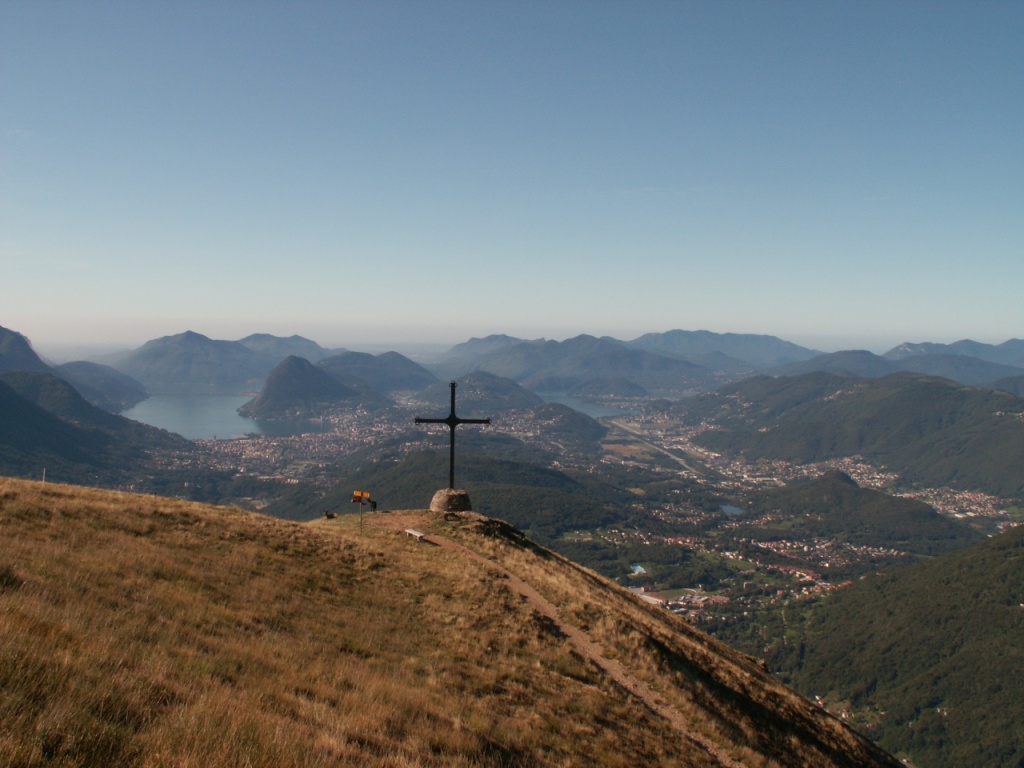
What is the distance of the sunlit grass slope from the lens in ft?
21.1

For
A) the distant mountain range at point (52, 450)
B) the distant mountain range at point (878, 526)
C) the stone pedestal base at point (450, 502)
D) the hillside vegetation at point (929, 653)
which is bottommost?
the distant mountain range at point (878, 526)

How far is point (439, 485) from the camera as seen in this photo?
569ft

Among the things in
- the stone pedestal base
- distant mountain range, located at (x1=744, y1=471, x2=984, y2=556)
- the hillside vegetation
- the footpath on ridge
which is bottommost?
distant mountain range, located at (x1=744, y1=471, x2=984, y2=556)

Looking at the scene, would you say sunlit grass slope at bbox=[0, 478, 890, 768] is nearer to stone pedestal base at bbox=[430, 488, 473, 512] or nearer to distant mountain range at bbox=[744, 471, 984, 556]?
stone pedestal base at bbox=[430, 488, 473, 512]

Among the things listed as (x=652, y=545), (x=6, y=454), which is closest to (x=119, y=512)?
(x=652, y=545)

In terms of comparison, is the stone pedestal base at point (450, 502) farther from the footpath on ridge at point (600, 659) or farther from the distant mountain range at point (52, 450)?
the distant mountain range at point (52, 450)

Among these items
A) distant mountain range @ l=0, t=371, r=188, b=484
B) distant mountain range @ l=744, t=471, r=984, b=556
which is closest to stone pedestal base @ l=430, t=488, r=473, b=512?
distant mountain range @ l=0, t=371, r=188, b=484

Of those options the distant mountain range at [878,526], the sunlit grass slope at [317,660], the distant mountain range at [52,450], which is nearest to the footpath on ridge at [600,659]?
the sunlit grass slope at [317,660]

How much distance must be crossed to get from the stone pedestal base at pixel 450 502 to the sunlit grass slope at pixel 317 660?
725 centimetres

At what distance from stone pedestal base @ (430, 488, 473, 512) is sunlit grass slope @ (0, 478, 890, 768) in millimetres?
7250

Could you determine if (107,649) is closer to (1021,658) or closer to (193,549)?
(193,549)

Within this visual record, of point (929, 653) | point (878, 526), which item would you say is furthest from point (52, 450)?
point (878, 526)

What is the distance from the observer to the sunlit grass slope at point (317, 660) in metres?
6.43

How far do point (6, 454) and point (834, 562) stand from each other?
24076 cm
